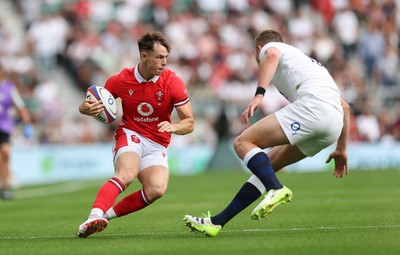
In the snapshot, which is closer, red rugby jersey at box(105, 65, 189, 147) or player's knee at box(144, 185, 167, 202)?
player's knee at box(144, 185, 167, 202)

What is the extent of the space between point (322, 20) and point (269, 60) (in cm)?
1883

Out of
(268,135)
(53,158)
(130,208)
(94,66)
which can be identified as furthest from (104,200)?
(94,66)

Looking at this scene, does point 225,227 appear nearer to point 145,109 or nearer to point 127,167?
point 127,167

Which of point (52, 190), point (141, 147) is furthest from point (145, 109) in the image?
point (52, 190)

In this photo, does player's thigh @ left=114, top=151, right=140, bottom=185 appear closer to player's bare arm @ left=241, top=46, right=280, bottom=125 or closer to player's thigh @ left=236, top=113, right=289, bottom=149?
player's thigh @ left=236, top=113, right=289, bottom=149

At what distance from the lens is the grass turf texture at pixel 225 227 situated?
8.12 m

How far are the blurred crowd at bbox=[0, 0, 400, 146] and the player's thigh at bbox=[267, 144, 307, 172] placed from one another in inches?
589

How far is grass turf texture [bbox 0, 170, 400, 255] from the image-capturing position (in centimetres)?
812

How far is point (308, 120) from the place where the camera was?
8.73 metres

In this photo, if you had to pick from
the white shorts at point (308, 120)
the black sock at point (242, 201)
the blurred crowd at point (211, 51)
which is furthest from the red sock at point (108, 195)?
the blurred crowd at point (211, 51)

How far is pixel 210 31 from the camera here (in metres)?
27.3

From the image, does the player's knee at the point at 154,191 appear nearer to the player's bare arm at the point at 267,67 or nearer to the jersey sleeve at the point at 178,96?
the jersey sleeve at the point at 178,96

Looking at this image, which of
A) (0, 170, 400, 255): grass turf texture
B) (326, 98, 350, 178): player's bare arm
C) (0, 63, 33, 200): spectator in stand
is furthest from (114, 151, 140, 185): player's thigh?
(0, 63, 33, 200): spectator in stand

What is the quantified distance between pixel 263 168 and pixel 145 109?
5.89 feet
